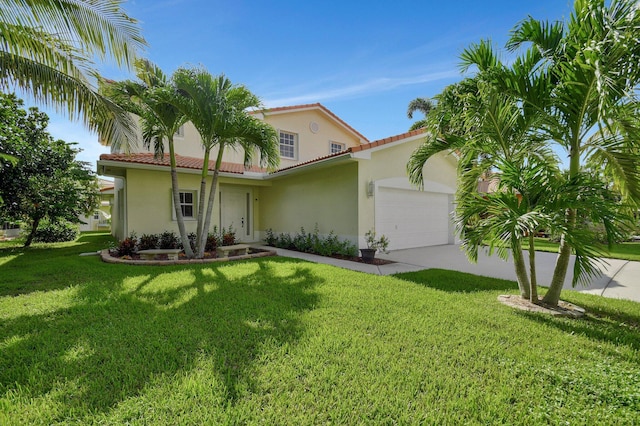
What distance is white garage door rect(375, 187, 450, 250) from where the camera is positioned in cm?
1184

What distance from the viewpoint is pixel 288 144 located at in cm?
1773

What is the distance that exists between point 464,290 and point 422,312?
203 cm

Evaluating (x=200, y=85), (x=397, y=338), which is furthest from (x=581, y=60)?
(x=200, y=85)

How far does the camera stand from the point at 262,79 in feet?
35.6

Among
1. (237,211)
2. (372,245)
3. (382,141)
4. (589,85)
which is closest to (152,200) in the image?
(237,211)

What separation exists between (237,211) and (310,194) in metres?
4.60

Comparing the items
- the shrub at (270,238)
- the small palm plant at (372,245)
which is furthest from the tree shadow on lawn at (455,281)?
the shrub at (270,238)

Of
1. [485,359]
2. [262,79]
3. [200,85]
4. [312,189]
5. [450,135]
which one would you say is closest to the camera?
[485,359]

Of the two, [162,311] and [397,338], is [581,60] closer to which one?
[397,338]

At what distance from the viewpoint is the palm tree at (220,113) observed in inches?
334

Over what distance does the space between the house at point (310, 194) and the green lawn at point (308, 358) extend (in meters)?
5.63

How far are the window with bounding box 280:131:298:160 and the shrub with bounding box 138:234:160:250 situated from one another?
8.52m

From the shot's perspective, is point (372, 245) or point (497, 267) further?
point (372, 245)

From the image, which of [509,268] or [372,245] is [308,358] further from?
[509,268]
